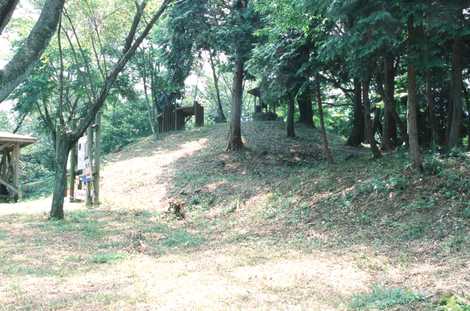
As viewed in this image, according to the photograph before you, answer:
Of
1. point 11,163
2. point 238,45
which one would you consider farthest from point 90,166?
point 11,163

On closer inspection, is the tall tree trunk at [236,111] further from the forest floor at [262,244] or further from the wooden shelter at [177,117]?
the wooden shelter at [177,117]

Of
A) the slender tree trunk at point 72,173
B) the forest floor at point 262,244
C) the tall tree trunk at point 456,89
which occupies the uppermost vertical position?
the tall tree trunk at point 456,89

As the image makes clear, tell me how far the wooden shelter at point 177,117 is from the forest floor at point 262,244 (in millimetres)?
12956

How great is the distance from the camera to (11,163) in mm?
19859

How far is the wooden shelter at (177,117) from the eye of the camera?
2794cm

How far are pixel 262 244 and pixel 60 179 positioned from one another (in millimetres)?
5643

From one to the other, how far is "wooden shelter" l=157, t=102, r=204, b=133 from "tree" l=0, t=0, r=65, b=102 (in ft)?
75.9

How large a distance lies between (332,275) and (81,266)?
137 inches

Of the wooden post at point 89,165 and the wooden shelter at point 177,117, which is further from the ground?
the wooden shelter at point 177,117

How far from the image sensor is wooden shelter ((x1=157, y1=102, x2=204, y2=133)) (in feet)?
91.7

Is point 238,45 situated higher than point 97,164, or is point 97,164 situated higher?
point 238,45

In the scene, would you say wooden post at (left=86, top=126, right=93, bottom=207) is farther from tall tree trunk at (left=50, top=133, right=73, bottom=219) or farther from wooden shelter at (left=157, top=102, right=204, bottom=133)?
wooden shelter at (left=157, top=102, right=204, bottom=133)

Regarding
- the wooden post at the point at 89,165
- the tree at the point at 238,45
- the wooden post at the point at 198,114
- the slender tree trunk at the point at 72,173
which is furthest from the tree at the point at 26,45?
the wooden post at the point at 198,114

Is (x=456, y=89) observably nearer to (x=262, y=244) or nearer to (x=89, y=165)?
(x=262, y=244)
